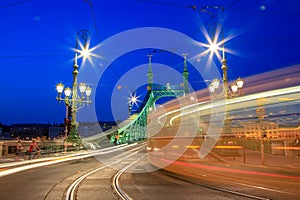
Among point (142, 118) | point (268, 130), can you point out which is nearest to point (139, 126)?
point (142, 118)

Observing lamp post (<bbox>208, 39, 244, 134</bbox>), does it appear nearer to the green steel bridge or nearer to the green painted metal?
the green steel bridge

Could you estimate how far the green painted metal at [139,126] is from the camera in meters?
42.7

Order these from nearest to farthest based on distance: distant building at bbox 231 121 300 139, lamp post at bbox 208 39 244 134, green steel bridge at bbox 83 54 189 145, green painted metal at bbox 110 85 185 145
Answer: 1. lamp post at bbox 208 39 244 134
2. distant building at bbox 231 121 300 139
3. green steel bridge at bbox 83 54 189 145
4. green painted metal at bbox 110 85 185 145

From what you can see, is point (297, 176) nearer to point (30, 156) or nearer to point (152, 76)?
point (30, 156)

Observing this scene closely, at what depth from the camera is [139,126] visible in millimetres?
61812

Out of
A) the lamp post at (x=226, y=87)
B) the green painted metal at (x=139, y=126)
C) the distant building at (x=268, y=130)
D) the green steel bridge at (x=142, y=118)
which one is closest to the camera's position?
the lamp post at (x=226, y=87)

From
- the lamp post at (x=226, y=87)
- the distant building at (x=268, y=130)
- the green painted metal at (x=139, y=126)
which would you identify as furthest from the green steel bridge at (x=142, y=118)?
the lamp post at (x=226, y=87)

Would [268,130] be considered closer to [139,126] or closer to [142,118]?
[139,126]

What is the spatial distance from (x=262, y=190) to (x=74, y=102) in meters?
14.7

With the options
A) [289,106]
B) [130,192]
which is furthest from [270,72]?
[130,192]

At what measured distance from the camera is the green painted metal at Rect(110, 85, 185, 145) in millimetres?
42744

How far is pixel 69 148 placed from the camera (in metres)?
21.0

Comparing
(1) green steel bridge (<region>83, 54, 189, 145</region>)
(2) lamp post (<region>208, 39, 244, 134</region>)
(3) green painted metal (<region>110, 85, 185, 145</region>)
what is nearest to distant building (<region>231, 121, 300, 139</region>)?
(2) lamp post (<region>208, 39, 244, 134</region>)

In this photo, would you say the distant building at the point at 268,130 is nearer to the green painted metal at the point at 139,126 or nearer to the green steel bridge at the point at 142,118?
the green steel bridge at the point at 142,118
